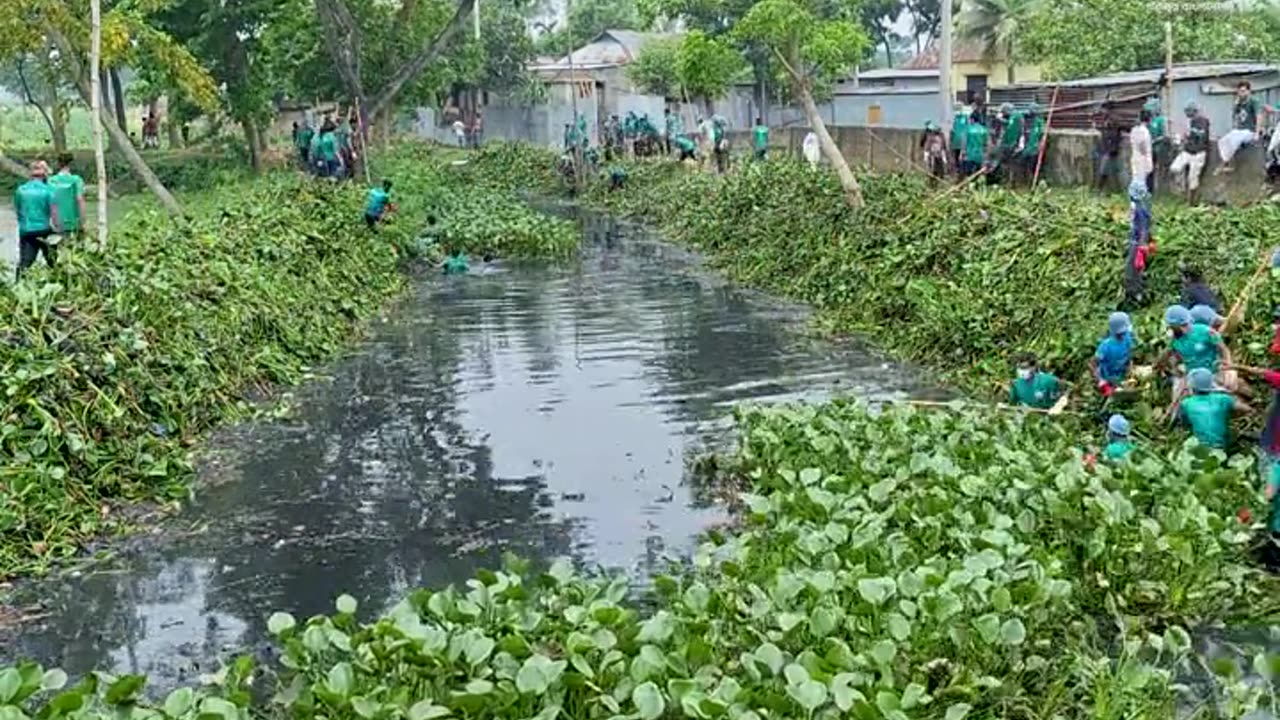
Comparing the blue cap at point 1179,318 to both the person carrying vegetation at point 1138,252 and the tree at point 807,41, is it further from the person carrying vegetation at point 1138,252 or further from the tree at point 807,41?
the tree at point 807,41

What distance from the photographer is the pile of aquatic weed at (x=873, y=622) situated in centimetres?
568

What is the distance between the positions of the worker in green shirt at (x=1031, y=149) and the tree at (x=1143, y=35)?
1063 centimetres

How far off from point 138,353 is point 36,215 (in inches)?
171

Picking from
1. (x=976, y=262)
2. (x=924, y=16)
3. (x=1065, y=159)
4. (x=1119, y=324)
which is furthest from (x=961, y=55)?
(x=1119, y=324)

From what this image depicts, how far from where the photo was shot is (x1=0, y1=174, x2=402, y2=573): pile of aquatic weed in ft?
33.9

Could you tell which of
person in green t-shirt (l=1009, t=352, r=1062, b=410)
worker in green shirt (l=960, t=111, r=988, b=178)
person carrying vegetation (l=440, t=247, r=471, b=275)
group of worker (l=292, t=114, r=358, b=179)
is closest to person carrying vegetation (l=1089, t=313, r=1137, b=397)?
person in green t-shirt (l=1009, t=352, r=1062, b=410)

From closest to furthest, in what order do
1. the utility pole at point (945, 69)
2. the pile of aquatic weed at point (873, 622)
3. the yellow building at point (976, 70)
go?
the pile of aquatic weed at point (873, 622), the utility pole at point (945, 69), the yellow building at point (976, 70)

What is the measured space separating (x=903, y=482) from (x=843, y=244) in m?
12.4

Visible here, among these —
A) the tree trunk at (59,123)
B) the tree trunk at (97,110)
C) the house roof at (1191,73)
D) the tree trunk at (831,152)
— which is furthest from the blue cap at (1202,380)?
the tree trunk at (59,123)

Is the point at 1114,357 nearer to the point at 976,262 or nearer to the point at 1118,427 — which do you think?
the point at 1118,427

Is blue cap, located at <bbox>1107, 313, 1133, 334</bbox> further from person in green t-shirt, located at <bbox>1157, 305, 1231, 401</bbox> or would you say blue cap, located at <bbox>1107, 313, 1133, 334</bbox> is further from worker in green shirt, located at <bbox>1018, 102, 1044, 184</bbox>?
worker in green shirt, located at <bbox>1018, 102, 1044, 184</bbox>

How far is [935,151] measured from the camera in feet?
76.8

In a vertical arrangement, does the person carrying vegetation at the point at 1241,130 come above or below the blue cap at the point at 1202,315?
above

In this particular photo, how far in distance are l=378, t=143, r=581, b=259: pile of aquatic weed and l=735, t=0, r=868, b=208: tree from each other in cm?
666
